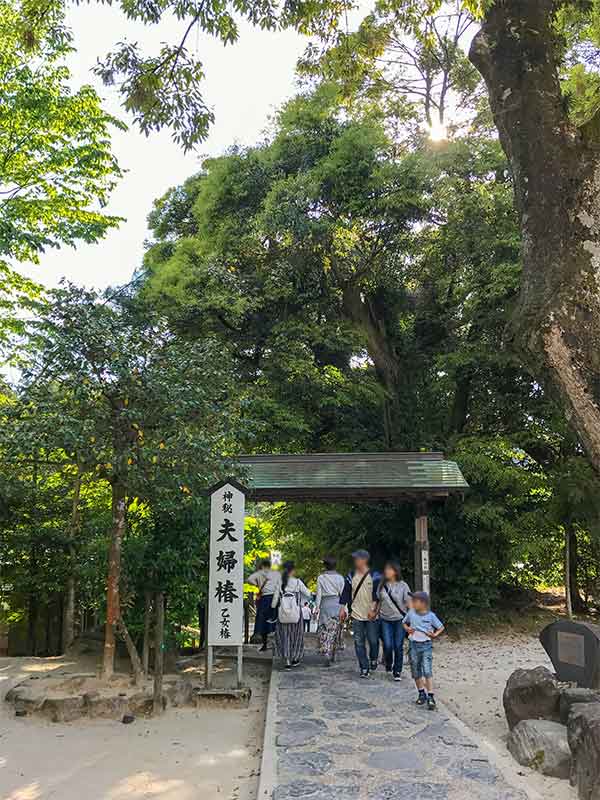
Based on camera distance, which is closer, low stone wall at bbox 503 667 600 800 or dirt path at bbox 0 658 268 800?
low stone wall at bbox 503 667 600 800

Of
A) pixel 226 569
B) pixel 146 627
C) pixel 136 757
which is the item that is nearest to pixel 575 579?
pixel 226 569

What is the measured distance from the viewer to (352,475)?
11086mm

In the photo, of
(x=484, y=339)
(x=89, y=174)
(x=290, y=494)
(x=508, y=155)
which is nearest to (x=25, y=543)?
(x=290, y=494)

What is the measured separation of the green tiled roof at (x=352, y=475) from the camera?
34.8 ft

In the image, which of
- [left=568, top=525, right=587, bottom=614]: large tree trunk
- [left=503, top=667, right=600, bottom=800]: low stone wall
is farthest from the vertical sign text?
[left=568, top=525, right=587, bottom=614]: large tree trunk

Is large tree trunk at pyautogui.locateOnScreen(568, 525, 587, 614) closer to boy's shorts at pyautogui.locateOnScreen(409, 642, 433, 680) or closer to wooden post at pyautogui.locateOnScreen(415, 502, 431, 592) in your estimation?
wooden post at pyautogui.locateOnScreen(415, 502, 431, 592)

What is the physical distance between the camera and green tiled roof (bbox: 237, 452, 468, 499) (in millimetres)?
10609

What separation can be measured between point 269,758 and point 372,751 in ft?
2.99

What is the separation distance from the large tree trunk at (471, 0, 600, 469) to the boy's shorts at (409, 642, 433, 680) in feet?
9.60

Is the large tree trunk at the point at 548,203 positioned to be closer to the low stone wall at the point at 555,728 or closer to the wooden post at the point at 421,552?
the low stone wall at the point at 555,728

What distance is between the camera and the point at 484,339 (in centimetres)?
1503

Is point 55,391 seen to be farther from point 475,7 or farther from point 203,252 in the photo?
point 203,252

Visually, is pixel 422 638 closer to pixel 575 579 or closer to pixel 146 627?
pixel 146 627

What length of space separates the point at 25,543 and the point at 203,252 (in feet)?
28.5
